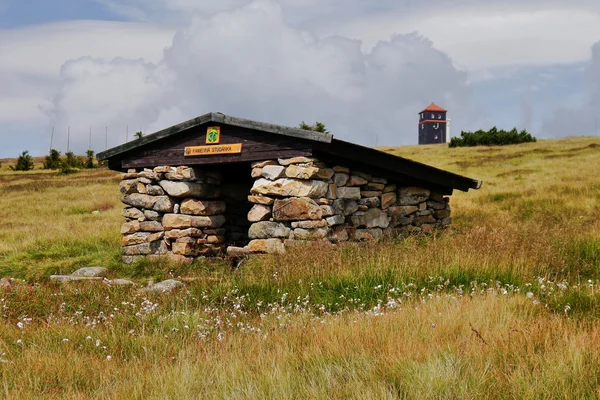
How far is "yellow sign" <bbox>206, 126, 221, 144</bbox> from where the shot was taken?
1066cm

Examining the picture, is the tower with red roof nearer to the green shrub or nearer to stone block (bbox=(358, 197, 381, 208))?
the green shrub

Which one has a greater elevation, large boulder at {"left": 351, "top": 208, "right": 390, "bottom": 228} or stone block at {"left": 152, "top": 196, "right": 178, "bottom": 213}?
stone block at {"left": 152, "top": 196, "right": 178, "bottom": 213}

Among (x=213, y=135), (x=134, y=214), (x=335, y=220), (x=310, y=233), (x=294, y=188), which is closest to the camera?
(x=310, y=233)

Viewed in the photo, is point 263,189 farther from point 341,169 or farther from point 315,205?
point 341,169

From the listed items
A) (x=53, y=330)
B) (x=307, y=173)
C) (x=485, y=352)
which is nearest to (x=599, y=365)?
(x=485, y=352)

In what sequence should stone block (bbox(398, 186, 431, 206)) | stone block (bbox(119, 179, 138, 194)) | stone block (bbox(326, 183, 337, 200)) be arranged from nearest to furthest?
stone block (bbox(326, 183, 337, 200))
stone block (bbox(398, 186, 431, 206))
stone block (bbox(119, 179, 138, 194))

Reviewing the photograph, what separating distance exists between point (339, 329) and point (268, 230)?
5.64 metres

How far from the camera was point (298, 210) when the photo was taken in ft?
31.3

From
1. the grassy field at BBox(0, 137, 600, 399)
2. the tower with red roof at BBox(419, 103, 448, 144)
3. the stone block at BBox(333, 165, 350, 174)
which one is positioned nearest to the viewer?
the grassy field at BBox(0, 137, 600, 399)

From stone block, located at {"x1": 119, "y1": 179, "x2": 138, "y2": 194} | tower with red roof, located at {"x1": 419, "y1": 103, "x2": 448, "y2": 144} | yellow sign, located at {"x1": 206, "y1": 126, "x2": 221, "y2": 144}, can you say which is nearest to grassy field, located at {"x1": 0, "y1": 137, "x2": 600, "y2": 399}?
stone block, located at {"x1": 119, "y1": 179, "x2": 138, "y2": 194}

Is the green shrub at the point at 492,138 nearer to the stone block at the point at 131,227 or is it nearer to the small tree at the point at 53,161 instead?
the small tree at the point at 53,161

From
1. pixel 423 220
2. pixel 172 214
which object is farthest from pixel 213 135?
pixel 423 220

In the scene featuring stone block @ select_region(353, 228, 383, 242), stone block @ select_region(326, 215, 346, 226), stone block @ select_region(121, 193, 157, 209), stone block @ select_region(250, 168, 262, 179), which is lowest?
stone block @ select_region(353, 228, 383, 242)

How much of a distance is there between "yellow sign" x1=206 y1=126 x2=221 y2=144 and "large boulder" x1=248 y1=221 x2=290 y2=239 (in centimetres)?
190
